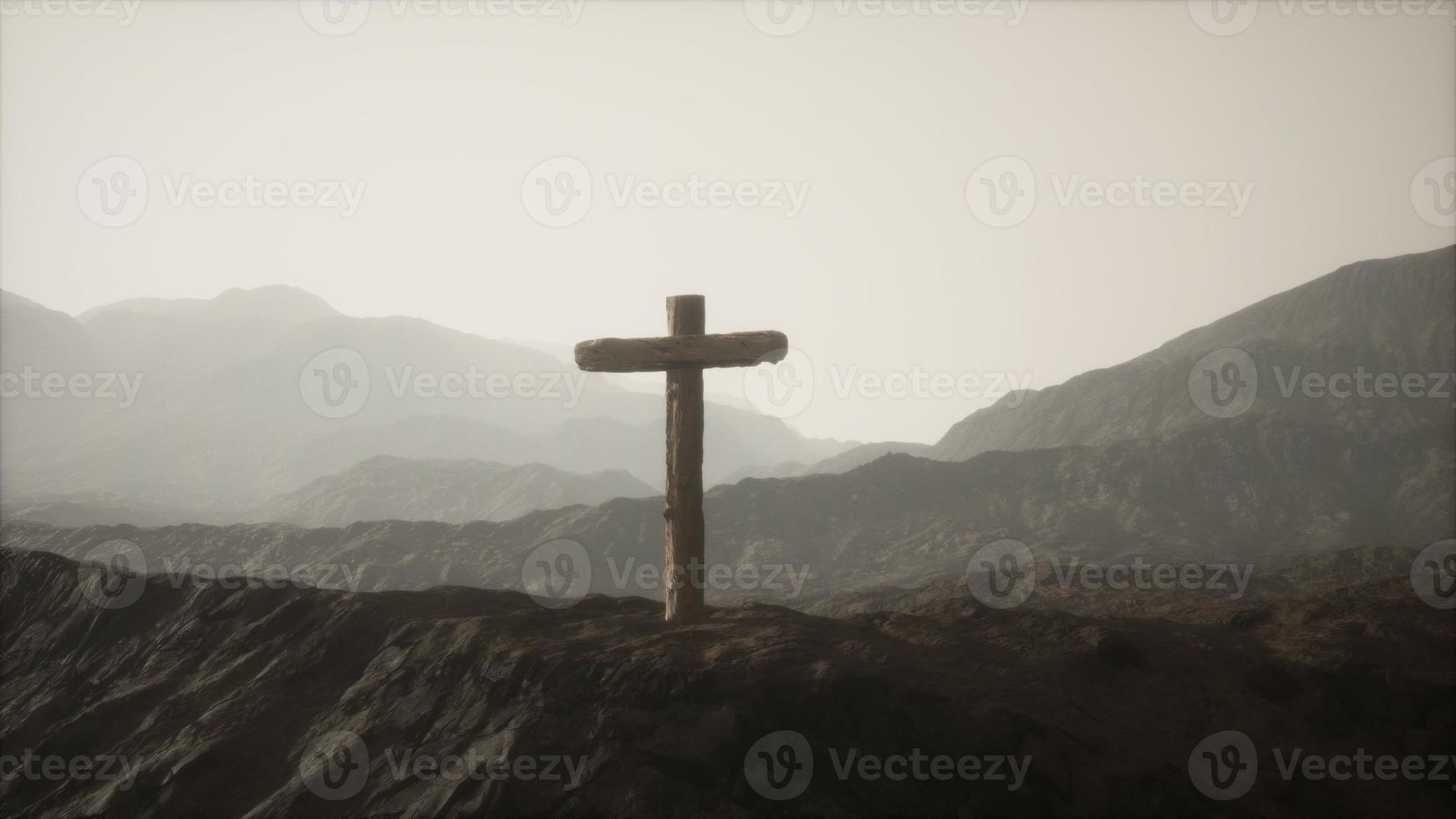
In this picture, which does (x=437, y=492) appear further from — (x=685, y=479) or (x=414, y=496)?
(x=685, y=479)

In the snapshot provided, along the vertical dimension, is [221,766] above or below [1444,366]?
below

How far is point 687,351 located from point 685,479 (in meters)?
1.58

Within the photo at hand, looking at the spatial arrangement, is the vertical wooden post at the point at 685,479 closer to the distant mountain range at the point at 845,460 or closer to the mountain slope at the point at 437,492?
the mountain slope at the point at 437,492

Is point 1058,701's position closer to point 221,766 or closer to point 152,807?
point 221,766

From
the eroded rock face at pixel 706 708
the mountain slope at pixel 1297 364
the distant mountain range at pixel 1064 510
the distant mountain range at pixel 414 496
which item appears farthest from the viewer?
the distant mountain range at pixel 414 496

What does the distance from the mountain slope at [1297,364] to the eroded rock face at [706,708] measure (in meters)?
53.9

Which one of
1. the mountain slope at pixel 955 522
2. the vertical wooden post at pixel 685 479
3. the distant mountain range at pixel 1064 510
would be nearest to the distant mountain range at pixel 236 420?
the mountain slope at pixel 955 522

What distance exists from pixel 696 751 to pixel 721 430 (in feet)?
611

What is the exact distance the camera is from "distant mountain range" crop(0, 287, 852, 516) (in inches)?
4471

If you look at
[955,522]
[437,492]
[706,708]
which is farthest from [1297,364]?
[437,492]

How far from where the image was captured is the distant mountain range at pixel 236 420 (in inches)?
4471

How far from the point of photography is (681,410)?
9375 mm

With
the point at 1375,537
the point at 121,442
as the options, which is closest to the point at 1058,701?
the point at 1375,537

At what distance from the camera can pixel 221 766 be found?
8078 mm
